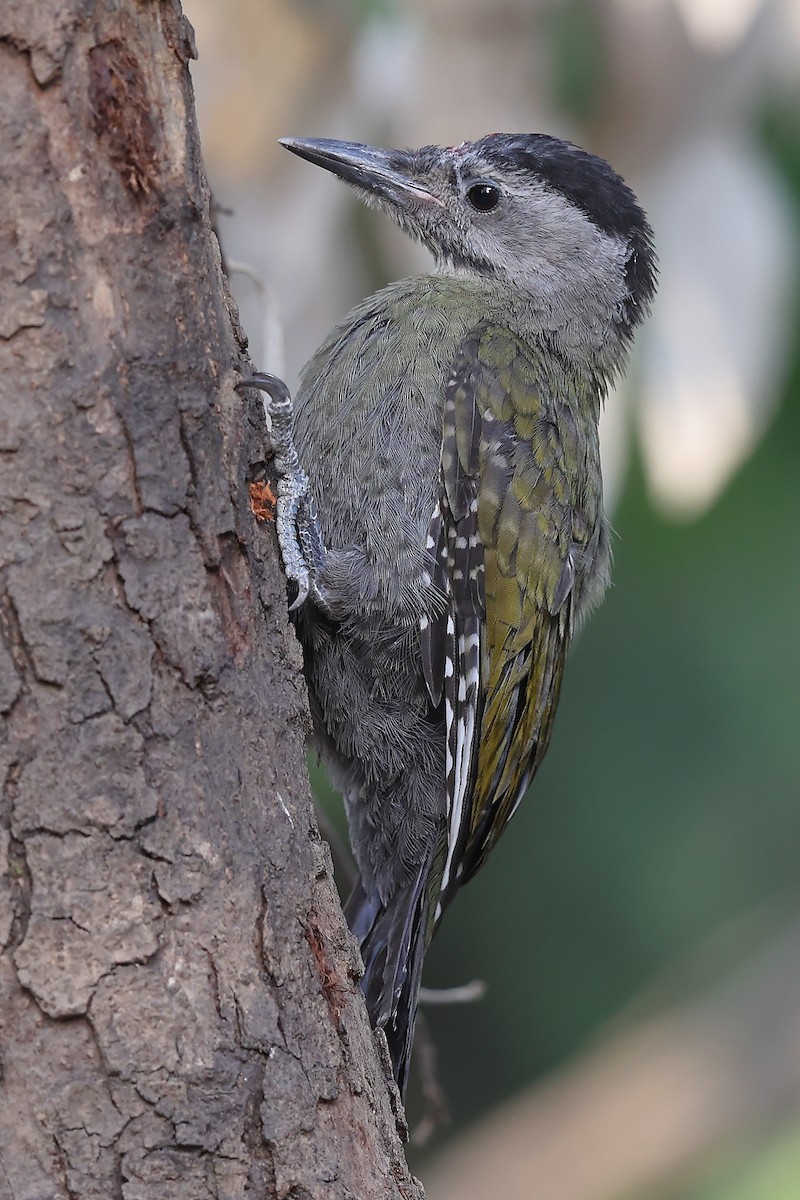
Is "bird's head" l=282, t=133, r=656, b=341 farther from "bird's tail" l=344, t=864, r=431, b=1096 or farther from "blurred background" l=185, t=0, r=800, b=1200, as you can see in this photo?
"bird's tail" l=344, t=864, r=431, b=1096

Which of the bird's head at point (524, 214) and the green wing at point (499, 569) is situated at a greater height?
the bird's head at point (524, 214)

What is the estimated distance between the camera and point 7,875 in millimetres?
1666

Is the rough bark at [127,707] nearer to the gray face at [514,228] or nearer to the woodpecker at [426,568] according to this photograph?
the woodpecker at [426,568]

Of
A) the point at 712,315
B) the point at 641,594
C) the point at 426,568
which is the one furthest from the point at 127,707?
the point at 641,594

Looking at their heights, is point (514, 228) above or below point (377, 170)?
below

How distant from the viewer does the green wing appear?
2979 millimetres

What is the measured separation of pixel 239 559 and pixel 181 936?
0.51m

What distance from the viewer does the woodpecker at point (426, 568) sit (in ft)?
9.64

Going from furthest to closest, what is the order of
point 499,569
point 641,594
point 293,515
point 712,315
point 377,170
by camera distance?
point 641,594 < point 712,315 < point 377,170 < point 499,569 < point 293,515

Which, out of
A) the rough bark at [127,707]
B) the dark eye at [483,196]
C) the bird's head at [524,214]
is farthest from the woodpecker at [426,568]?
the rough bark at [127,707]

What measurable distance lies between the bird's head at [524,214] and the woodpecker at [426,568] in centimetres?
14

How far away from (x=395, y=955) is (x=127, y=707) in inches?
53.4

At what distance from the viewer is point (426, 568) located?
9.68ft

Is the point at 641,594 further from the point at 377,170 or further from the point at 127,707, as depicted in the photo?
the point at 127,707
